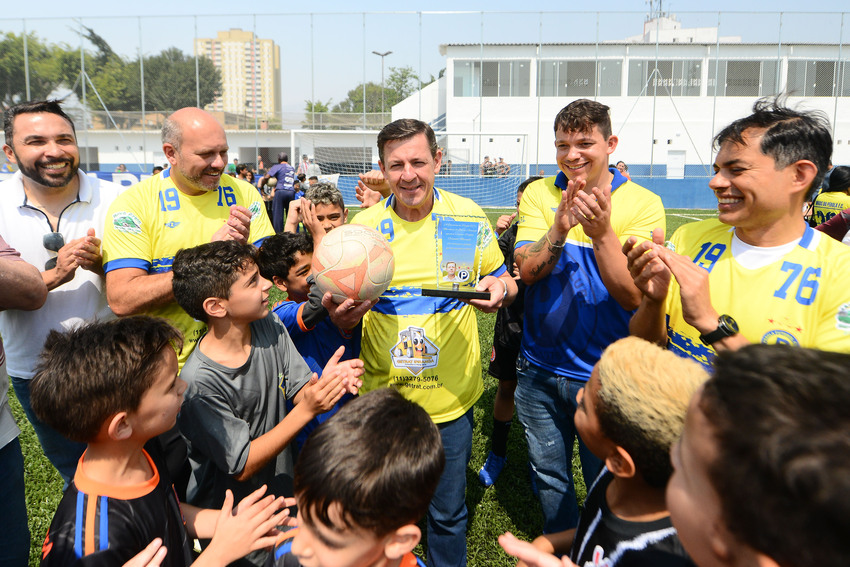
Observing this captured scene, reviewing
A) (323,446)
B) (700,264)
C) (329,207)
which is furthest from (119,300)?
(700,264)

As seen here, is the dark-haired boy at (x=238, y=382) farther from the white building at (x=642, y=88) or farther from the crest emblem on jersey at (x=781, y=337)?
the white building at (x=642, y=88)

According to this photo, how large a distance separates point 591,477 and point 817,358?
2.12 metres

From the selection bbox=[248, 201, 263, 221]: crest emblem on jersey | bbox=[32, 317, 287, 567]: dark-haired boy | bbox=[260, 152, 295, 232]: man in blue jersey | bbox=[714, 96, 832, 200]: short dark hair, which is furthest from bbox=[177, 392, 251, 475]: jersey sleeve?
bbox=[260, 152, 295, 232]: man in blue jersey

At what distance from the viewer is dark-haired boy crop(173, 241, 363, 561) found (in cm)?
219

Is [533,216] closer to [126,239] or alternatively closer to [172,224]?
[172,224]

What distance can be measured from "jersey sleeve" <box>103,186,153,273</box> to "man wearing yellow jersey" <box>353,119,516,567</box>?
1.24 meters

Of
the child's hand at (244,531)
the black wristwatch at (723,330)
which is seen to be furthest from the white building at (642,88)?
the child's hand at (244,531)

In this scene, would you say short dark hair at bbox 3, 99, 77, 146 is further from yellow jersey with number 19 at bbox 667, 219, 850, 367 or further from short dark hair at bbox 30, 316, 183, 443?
yellow jersey with number 19 at bbox 667, 219, 850, 367

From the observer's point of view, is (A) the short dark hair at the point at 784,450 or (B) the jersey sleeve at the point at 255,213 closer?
(A) the short dark hair at the point at 784,450

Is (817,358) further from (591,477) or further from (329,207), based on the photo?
(329,207)

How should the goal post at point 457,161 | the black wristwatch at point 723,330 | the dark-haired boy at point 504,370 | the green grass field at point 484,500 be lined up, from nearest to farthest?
the black wristwatch at point 723,330 < the green grass field at point 484,500 < the dark-haired boy at point 504,370 < the goal post at point 457,161

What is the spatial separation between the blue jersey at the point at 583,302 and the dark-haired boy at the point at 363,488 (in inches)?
58.8

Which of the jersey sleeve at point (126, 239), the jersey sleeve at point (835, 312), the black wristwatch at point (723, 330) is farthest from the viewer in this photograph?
the jersey sleeve at point (126, 239)

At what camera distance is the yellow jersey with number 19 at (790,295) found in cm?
197
